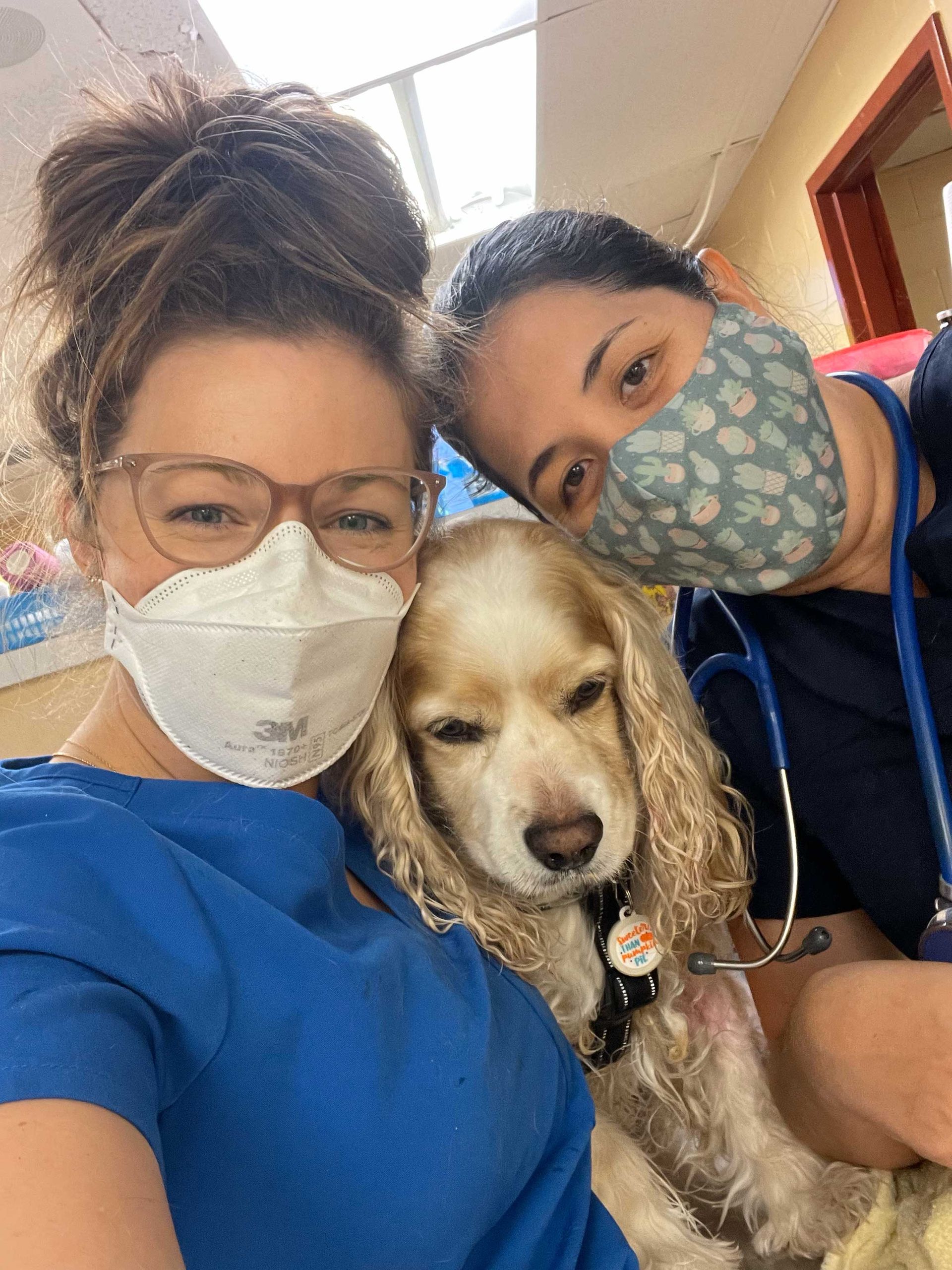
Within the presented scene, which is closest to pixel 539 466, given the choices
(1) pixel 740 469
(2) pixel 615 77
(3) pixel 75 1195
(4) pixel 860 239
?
(1) pixel 740 469

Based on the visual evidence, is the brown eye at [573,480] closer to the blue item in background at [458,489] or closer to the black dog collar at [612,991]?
the blue item in background at [458,489]

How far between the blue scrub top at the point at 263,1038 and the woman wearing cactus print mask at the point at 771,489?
1.59 ft

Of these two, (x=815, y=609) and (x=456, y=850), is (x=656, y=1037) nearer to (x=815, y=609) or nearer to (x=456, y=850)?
(x=456, y=850)

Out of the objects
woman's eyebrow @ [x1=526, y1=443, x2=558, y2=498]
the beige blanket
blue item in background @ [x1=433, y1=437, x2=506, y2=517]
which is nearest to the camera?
the beige blanket

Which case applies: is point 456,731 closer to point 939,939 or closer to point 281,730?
point 281,730

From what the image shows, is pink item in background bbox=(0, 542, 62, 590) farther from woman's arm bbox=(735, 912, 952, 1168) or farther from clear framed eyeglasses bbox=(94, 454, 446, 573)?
woman's arm bbox=(735, 912, 952, 1168)

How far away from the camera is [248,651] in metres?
0.96

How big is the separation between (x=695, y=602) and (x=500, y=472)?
1.65ft

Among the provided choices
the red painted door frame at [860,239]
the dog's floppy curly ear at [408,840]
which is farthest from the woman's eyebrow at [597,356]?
the red painted door frame at [860,239]

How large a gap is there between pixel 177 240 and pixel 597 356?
571 millimetres

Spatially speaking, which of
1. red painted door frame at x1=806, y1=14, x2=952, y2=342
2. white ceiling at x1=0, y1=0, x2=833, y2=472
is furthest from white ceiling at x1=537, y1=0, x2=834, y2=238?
red painted door frame at x1=806, y1=14, x2=952, y2=342

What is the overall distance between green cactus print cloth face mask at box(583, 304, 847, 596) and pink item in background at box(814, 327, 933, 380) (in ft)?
3.07

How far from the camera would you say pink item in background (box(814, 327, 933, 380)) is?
2188 millimetres

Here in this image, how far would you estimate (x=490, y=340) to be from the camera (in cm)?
135
